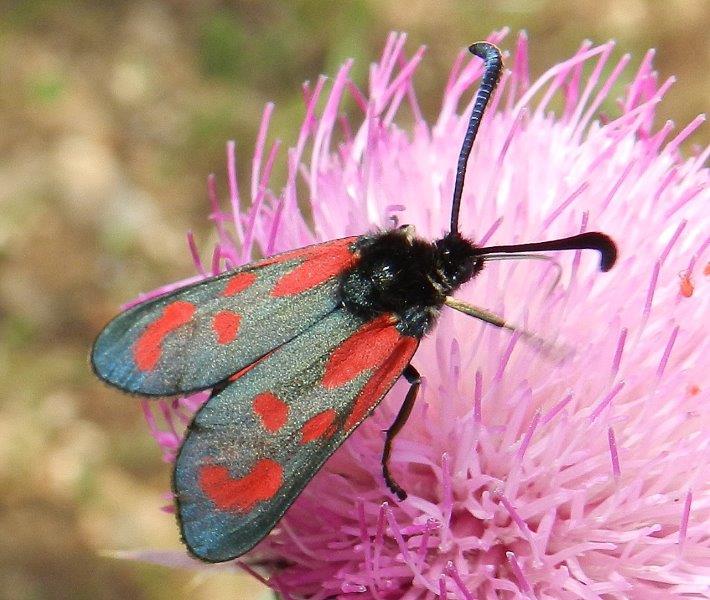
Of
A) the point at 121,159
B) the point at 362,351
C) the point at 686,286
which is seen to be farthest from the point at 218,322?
the point at 121,159

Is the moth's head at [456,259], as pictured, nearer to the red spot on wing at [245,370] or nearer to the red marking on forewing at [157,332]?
the red spot on wing at [245,370]

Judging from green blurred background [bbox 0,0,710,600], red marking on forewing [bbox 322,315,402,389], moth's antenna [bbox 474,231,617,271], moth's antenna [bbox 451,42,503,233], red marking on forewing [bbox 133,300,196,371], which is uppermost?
green blurred background [bbox 0,0,710,600]

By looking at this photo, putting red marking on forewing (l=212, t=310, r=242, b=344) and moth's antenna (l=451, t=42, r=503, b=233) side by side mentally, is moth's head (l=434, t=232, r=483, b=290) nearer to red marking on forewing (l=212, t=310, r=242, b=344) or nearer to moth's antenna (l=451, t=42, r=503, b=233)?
moth's antenna (l=451, t=42, r=503, b=233)

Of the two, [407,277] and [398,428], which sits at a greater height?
[407,277]

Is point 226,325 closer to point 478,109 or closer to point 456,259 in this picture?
point 456,259

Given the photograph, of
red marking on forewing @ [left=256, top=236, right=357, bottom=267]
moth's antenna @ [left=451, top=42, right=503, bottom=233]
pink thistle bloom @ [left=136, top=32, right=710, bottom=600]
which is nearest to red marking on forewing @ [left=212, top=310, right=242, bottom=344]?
red marking on forewing @ [left=256, top=236, right=357, bottom=267]

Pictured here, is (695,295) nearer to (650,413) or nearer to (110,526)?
(650,413)
